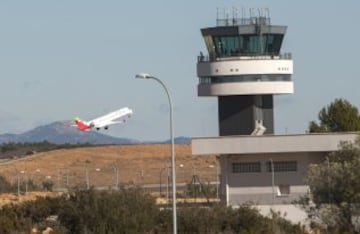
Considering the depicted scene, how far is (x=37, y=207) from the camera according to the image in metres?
86.4

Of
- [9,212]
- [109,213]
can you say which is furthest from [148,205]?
[9,212]

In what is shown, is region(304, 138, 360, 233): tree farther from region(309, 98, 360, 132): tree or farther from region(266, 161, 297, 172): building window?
region(309, 98, 360, 132): tree

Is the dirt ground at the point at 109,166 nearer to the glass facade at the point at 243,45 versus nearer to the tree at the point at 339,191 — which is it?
the glass facade at the point at 243,45

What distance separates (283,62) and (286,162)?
34.8ft

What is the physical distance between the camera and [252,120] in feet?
332

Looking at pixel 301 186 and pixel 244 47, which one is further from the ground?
pixel 244 47

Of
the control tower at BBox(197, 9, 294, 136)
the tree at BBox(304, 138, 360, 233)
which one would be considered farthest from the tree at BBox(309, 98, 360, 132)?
the tree at BBox(304, 138, 360, 233)

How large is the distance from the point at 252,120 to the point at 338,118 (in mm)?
23272

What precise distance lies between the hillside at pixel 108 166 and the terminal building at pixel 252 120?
36522mm

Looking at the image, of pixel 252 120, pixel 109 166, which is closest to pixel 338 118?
pixel 252 120

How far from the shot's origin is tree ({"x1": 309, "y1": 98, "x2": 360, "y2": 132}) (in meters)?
120

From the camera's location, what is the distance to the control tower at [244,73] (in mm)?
100438

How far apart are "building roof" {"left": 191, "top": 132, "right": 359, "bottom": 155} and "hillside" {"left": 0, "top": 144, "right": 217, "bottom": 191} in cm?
4038

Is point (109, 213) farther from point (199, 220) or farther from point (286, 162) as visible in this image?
point (286, 162)
